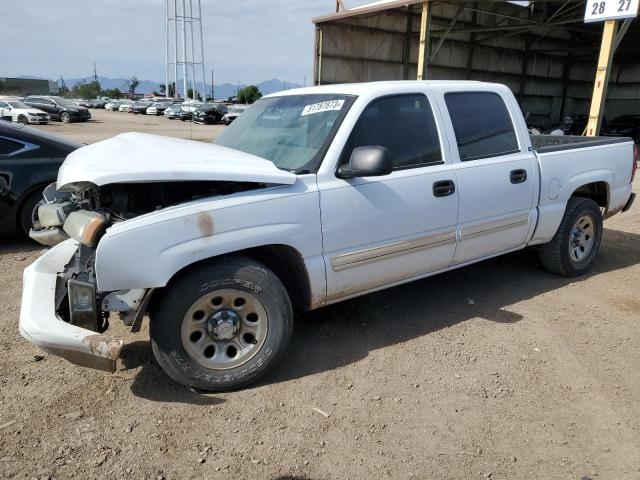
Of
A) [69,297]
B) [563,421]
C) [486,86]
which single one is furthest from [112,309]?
[486,86]

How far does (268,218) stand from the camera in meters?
3.10

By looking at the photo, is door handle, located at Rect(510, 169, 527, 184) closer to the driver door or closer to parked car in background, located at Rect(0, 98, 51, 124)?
the driver door

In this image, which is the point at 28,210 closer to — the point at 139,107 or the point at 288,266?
the point at 288,266

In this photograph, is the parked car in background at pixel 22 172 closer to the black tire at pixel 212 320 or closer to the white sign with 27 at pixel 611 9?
the black tire at pixel 212 320

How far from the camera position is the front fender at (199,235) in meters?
2.74

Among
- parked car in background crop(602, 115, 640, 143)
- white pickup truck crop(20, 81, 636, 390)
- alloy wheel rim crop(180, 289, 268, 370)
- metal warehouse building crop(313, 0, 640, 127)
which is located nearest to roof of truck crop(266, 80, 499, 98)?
white pickup truck crop(20, 81, 636, 390)

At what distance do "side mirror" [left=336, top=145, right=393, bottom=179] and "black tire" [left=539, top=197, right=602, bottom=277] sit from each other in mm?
2640

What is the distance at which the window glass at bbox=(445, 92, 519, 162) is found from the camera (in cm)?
410

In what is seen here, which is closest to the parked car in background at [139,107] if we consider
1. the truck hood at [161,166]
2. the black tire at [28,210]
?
the black tire at [28,210]

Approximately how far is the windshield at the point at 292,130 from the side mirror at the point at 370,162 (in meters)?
0.26

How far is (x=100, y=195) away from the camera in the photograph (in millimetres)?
3096

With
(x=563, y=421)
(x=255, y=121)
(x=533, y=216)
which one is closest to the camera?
(x=563, y=421)

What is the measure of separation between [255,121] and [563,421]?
305 cm

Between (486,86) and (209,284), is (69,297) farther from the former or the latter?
(486,86)
